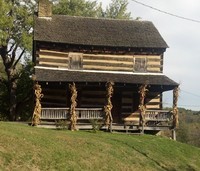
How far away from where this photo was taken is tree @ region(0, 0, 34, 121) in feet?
124

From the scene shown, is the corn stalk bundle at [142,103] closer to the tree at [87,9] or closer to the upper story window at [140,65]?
the upper story window at [140,65]

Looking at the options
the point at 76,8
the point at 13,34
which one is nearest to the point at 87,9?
the point at 76,8

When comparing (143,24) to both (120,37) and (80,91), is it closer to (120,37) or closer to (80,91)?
(120,37)

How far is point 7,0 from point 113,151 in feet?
77.3

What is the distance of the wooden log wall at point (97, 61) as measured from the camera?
3212 centimetres

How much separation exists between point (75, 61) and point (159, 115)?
8.06 meters

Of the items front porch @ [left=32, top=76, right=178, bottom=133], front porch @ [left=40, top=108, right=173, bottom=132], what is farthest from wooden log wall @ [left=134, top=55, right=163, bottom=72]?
Result: front porch @ [left=40, top=108, right=173, bottom=132]

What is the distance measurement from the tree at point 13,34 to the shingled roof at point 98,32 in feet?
14.3

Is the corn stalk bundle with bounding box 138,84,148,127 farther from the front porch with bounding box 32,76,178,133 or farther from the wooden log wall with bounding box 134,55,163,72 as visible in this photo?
the wooden log wall with bounding box 134,55,163,72

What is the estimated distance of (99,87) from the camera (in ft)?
105

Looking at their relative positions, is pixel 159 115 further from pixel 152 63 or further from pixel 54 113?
pixel 54 113

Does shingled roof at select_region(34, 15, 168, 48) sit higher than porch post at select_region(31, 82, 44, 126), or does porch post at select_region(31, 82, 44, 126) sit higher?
shingled roof at select_region(34, 15, 168, 48)

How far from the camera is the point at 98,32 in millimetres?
35062

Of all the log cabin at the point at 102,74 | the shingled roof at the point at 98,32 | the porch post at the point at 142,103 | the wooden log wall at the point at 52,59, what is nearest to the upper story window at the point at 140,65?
the log cabin at the point at 102,74
